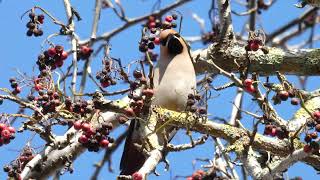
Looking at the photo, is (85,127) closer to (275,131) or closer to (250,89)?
(250,89)

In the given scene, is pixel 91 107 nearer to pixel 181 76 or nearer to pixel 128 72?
pixel 128 72

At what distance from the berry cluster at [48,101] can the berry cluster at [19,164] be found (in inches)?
13.2

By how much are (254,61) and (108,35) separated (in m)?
1.39

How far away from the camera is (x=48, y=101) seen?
13.1ft

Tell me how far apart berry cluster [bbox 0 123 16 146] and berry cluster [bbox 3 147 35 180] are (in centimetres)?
13

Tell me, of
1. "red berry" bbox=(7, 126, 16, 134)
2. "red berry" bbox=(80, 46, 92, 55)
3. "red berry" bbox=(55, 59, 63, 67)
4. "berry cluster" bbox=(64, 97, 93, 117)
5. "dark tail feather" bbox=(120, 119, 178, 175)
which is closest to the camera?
"berry cluster" bbox=(64, 97, 93, 117)

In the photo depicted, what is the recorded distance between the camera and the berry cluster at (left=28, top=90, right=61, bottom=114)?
3.97 meters

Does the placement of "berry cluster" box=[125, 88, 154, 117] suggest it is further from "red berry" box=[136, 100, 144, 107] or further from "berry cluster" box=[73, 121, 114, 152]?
"berry cluster" box=[73, 121, 114, 152]

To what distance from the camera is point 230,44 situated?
5.36m

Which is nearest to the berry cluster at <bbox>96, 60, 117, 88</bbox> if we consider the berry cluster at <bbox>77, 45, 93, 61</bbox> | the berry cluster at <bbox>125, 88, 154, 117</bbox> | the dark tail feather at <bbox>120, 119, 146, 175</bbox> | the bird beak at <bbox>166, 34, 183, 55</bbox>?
the berry cluster at <bbox>77, 45, 93, 61</bbox>

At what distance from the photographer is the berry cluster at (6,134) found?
4098mm

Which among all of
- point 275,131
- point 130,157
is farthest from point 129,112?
point 130,157

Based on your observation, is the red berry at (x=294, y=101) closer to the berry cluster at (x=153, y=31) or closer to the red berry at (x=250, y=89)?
the red berry at (x=250, y=89)

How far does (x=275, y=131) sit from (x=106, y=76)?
45.5 inches
